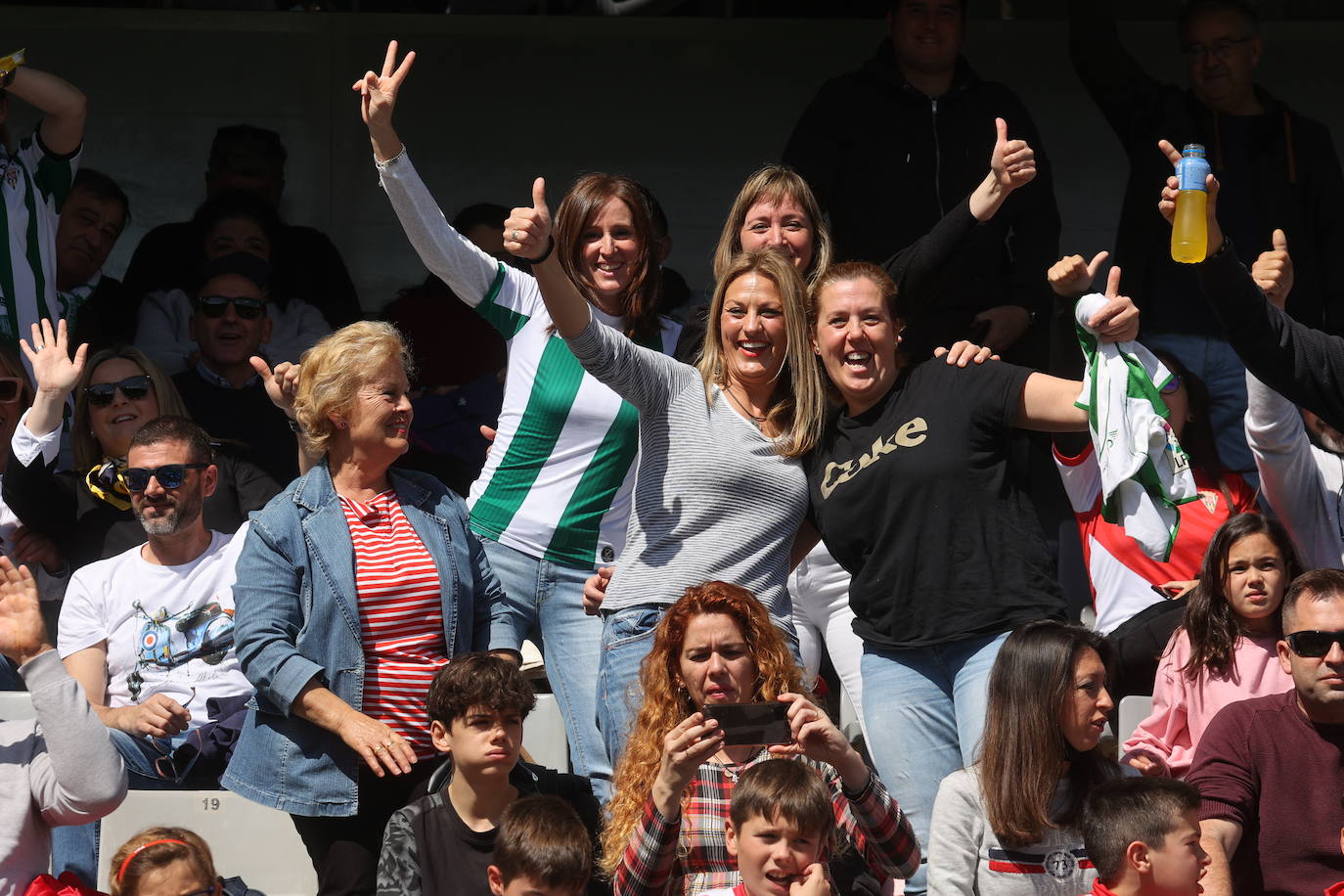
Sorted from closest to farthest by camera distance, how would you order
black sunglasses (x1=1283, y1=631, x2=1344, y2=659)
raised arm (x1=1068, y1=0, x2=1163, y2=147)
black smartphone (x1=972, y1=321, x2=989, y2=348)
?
black sunglasses (x1=1283, y1=631, x2=1344, y2=659), black smartphone (x1=972, y1=321, x2=989, y2=348), raised arm (x1=1068, y1=0, x2=1163, y2=147)

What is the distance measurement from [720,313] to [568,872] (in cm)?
138

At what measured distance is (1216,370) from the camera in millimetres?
5566

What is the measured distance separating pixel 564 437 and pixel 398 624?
69 cm

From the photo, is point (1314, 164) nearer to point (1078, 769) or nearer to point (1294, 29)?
point (1294, 29)

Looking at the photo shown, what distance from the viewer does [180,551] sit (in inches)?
179

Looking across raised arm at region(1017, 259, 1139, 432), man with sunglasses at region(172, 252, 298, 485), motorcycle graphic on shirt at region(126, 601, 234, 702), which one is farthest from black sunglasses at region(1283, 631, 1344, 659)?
man with sunglasses at region(172, 252, 298, 485)

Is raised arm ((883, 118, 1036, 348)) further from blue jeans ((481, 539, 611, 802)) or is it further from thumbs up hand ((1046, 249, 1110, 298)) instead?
blue jeans ((481, 539, 611, 802))

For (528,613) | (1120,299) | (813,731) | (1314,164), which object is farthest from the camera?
(1314,164)

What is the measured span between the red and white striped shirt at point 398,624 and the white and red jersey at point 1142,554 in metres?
1.90

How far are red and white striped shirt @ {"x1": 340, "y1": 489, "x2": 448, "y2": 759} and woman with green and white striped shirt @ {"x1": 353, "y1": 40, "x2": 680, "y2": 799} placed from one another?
259mm

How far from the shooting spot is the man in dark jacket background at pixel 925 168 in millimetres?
5133

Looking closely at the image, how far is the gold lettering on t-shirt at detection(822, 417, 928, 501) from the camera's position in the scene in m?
3.78

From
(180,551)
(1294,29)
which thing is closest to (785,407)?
(180,551)

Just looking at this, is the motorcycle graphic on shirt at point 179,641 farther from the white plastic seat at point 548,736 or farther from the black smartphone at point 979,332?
the black smartphone at point 979,332
